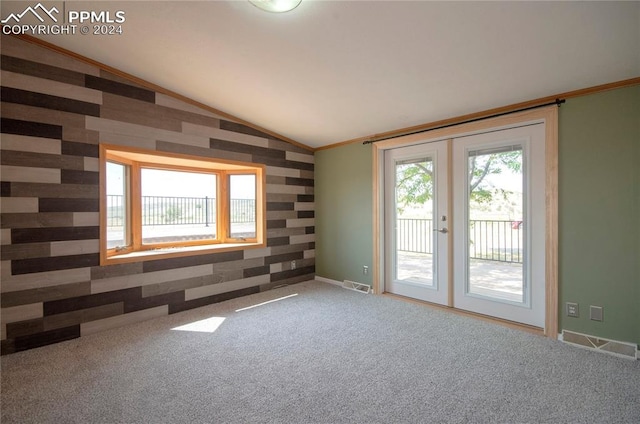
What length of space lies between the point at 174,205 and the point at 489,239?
3869 mm

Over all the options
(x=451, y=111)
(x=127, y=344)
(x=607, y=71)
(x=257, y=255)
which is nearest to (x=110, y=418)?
(x=127, y=344)

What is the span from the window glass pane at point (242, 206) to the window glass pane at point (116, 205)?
1.31m

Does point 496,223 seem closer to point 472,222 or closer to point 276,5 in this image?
point 472,222

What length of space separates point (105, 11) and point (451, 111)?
3156 mm

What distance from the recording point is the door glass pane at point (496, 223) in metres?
2.96

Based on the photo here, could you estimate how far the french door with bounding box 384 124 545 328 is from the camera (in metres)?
2.87

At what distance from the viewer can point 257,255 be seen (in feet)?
13.6

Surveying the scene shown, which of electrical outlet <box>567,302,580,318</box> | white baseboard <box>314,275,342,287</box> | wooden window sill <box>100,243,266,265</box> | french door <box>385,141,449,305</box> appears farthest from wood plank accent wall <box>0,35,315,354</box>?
electrical outlet <box>567,302,580,318</box>

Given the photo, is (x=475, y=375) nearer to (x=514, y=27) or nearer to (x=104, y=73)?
(x=514, y=27)

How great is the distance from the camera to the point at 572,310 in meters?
2.57

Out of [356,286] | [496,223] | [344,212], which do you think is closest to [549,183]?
[496,223]

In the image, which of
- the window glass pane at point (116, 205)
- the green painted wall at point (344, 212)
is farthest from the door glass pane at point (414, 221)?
the window glass pane at point (116, 205)

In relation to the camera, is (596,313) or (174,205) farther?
(174,205)

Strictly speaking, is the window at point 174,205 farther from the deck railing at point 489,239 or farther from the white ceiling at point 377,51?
the deck railing at point 489,239
